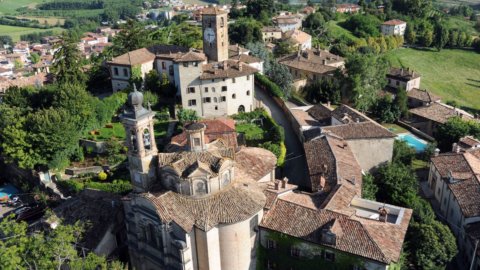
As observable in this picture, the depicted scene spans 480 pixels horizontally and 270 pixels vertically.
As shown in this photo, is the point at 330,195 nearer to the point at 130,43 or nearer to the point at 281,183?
the point at 281,183

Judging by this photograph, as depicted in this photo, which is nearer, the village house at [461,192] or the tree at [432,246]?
the tree at [432,246]

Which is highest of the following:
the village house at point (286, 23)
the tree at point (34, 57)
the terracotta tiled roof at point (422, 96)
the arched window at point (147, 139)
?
the arched window at point (147, 139)

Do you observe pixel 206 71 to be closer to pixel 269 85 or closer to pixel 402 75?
pixel 269 85

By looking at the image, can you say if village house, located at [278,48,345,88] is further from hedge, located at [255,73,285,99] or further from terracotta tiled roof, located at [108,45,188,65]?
terracotta tiled roof, located at [108,45,188,65]

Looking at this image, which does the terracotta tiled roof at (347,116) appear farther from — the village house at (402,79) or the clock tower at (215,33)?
the village house at (402,79)

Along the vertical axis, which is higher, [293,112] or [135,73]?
[135,73]

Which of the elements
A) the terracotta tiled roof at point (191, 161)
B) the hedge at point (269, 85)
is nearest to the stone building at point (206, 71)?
the hedge at point (269, 85)

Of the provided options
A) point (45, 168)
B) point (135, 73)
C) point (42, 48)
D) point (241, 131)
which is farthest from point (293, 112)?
point (42, 48)
